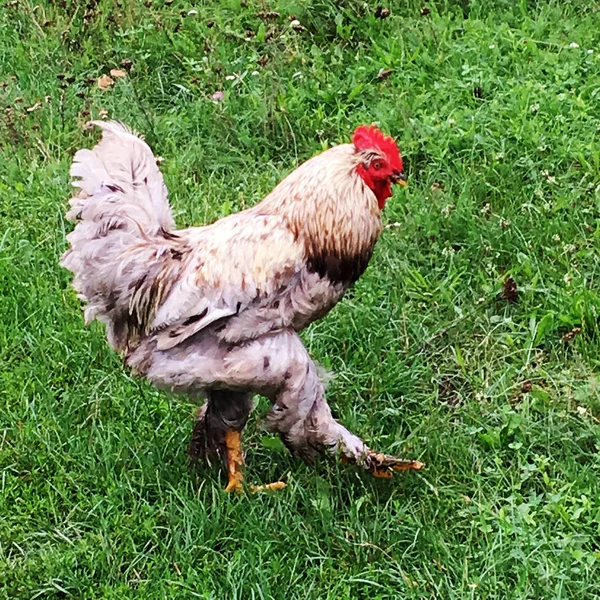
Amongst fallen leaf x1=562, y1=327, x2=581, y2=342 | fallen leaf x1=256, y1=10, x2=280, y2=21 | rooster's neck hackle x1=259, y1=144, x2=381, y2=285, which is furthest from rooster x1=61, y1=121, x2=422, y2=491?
fallen leaf x1=256, y1=10, x2=280, y2=21

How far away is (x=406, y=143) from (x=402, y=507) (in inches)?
95.6

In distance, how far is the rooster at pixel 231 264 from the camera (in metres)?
3.05

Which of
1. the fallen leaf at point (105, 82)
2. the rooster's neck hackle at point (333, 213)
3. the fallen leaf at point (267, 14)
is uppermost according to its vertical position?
the rooster's neck hackle at point (333, 213)

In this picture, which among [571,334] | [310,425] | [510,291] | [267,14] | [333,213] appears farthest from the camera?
[267,14]

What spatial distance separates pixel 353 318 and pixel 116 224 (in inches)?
60.0

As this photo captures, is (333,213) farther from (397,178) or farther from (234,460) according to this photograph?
(234,460)

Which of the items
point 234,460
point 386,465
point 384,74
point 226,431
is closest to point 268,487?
point 234,460

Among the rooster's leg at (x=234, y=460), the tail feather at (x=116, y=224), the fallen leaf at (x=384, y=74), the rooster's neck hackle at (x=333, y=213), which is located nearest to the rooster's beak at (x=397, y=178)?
the rooster's neck hackle at (x=333, y=213)

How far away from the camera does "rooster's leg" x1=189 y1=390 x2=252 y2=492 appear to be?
347 cm

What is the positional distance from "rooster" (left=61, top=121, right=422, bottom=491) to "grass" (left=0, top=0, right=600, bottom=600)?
Answer: 58 cm

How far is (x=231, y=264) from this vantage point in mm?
3062

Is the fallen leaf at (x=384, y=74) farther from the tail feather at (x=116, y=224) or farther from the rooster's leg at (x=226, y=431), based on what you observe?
the rooster's leg at (x=226, y=431)

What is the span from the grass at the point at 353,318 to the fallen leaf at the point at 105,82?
90mm

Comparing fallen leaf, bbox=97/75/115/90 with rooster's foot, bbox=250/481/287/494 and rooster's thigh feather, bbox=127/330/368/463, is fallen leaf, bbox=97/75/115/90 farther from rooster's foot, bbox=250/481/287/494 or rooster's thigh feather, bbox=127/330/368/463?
rooster's foot, bbox=250/481/287/494
